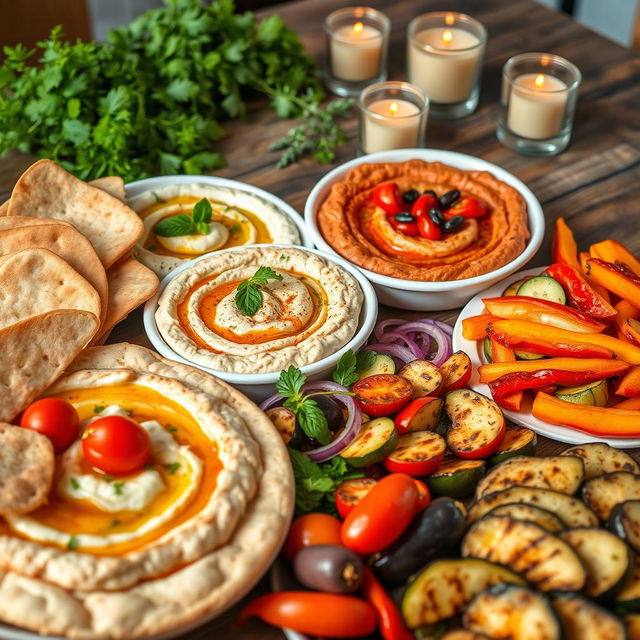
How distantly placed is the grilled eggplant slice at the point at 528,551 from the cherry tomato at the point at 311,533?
53 centimetres

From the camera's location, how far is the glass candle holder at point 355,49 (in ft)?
19.9

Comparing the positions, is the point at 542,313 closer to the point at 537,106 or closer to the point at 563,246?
the point at 563,246

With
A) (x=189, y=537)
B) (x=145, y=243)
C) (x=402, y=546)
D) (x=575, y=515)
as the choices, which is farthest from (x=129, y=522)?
(x=145, y=243)

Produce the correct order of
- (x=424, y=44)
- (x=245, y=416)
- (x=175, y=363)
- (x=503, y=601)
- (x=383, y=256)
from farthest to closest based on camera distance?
(x=424, y=44) → (x=383, y=256) → (x=175, y=363) → (x=245, y=416) → (x=503, y=601)

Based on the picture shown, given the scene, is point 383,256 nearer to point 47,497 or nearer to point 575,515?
point 575,515

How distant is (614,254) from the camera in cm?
465

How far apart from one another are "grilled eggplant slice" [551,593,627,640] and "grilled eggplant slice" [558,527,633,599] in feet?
0.42

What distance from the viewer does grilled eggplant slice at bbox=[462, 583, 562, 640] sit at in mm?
2732

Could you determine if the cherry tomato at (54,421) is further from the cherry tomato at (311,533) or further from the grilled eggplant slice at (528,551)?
the grilled eggplant slice at (528,551)

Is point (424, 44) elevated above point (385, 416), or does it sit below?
above

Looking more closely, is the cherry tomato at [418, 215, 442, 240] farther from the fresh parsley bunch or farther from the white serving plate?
the fresh parsley bunch

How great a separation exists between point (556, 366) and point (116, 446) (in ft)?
6.96

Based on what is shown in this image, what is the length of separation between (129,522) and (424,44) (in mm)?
4335

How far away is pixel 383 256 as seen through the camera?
4727 millimetres
